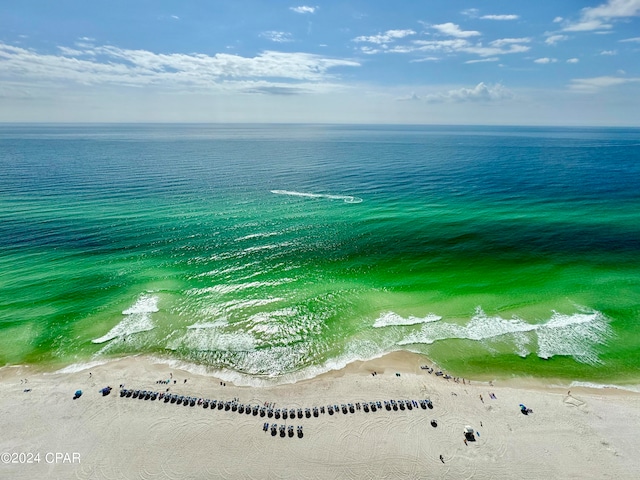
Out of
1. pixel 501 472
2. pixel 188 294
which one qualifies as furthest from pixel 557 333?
pixel 188 294

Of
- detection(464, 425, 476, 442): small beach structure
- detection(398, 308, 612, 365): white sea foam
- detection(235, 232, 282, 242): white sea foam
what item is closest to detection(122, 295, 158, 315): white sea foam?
detection(235, 232, 282, 242): white sea foam

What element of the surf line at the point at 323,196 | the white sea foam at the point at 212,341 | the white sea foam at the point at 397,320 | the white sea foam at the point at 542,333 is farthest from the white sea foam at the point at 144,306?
the surf line at the point at 323,196

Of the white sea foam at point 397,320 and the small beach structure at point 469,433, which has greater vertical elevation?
the white sea foam at point 397,320

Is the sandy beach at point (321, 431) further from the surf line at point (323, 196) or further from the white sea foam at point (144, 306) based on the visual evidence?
the surf line at point (323, 196)

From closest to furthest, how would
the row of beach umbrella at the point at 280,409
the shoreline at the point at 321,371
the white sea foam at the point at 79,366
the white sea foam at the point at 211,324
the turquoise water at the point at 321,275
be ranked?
the row of beach umbrella at the point at 280,409 < the shoreline at the point at 321,371 < the white sea foam at the point at 79,366 < the turquoise water at the point at 321,275 < the white sea foam at the point at 211,324

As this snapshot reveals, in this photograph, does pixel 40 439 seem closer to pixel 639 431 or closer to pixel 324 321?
pixel 324 321

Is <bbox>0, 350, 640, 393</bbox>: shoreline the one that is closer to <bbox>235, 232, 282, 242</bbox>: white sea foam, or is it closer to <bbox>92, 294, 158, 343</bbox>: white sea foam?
<bbox>92, 294, 158, 343</bbox>: white sea foam

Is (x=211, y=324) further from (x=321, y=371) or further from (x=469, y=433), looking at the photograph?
(x=469, y=433)

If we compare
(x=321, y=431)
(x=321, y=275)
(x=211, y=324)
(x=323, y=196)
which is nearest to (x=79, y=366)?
(x=211, y=324)
